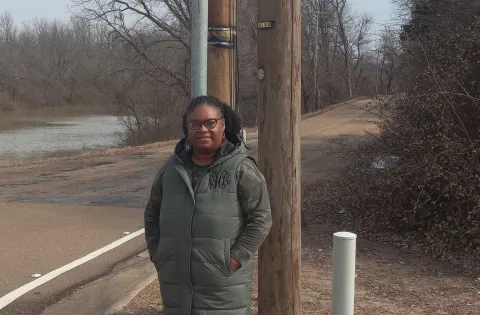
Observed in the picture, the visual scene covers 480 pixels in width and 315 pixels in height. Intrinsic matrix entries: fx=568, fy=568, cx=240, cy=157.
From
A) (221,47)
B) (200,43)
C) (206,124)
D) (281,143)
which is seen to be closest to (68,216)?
(221,47)

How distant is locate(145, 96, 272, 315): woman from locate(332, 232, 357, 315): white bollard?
1.54 feet

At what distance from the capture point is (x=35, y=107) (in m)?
68.1

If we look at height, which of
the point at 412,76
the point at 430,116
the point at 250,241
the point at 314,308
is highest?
the point at 412,76

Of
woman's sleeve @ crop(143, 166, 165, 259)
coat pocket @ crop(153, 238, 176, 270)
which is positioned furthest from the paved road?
coat pocket @ crop(153, 238, 176, 270)

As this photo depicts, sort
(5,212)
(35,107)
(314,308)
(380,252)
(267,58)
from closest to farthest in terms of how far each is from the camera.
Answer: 1. (267,58)
2. (314,308)
3. (380,252)
4. (5,212)
5. (35,107)

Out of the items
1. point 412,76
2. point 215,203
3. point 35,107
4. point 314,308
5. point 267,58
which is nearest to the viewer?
point 215,203

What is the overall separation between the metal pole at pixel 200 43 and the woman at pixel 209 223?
0.67 metres

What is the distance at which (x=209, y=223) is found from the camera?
2.79 m

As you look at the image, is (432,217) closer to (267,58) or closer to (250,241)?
(267,58)

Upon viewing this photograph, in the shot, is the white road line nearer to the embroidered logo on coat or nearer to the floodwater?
the embroidered logo on coat

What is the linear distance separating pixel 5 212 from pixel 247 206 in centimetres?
755

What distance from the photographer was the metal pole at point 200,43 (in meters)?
3.63

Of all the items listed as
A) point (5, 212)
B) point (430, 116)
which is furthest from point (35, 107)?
point (430, 116)

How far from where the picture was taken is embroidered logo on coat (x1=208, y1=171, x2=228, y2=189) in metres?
2.84
